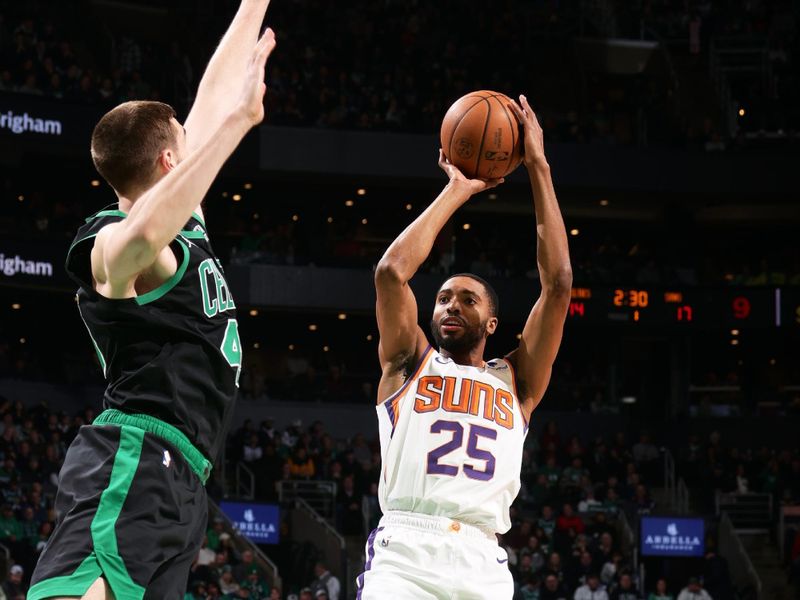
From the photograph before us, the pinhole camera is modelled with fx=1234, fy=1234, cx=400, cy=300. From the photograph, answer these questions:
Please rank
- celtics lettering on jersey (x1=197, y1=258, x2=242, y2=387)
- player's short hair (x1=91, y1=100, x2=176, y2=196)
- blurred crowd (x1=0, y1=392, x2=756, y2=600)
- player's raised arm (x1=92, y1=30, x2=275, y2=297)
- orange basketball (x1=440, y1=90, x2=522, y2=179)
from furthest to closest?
1. blurred crowd (x1=0, y1=392, x2=756, y2=600)
2. orange basketball (x1=440, y1=90, x2=522, y2=179)
3. celtics lettering on jersey (x1=197, y1=258, x2=242, y2=387)
4. player's short hair (x1=91, y1=100, x2=176, y2=196)
5. player's raised arm (x1=92, y1=30, x2=275, y2=297)

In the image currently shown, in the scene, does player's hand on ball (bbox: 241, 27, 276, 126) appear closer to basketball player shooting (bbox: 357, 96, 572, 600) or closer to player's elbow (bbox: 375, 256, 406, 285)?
basketball player shooting (bbox: 357, 96, 572, 600)

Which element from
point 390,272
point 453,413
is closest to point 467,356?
point 453,413

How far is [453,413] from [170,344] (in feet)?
6.28

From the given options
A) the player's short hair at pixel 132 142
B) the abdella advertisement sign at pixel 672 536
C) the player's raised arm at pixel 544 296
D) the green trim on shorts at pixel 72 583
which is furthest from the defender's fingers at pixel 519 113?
the abdella advertisement sign at pixel 672 536

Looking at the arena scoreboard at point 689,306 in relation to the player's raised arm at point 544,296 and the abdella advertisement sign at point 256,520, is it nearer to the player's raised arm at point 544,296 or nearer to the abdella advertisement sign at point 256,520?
the abdella advertisement sign at point 256,520

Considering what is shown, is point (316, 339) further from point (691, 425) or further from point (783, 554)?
point (783, 554)

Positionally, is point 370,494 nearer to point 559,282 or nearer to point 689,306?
point 689,306

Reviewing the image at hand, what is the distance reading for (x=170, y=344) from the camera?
11.1 ft

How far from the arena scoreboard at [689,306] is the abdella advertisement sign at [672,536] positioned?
19.6 feet

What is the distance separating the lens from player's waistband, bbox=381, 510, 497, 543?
4.84 metres

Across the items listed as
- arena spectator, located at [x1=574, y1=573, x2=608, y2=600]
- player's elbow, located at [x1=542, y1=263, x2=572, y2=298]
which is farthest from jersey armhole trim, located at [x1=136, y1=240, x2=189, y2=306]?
arena spectator, located at [x1=574, y1=573, x2=608, y2=600]

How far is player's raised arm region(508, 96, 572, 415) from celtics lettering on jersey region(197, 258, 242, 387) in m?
2.01

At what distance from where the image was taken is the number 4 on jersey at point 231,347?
3.47 meters

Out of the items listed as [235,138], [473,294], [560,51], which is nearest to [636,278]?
[560,51]
